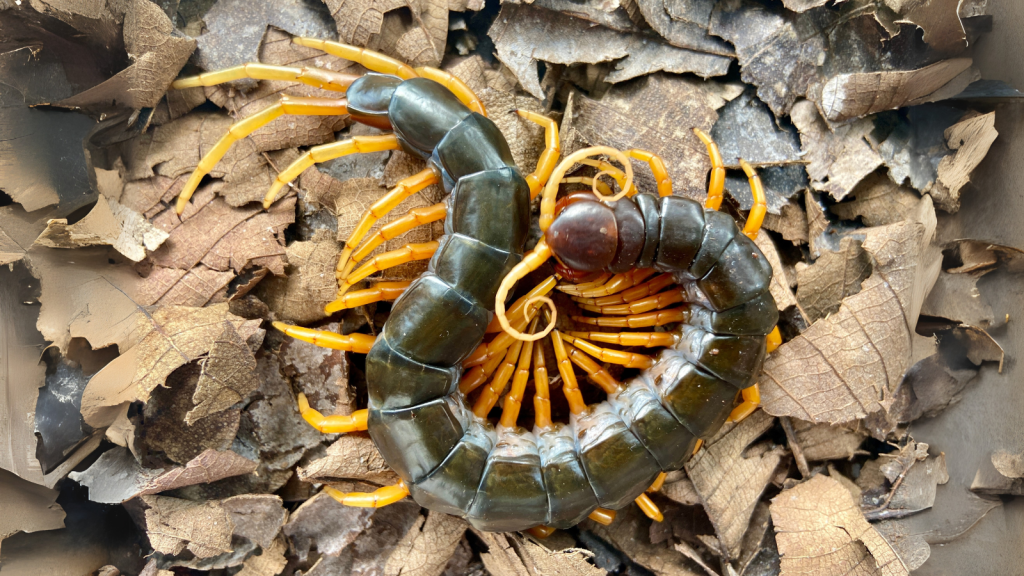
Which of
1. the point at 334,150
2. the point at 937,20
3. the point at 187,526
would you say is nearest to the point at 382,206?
the point at 334,150

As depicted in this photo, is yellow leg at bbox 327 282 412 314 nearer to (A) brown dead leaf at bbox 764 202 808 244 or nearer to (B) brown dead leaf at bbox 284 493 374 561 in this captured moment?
(B) brown dead leaf at bbox 284 493 374 561

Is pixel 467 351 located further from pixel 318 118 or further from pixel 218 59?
pixel 218 59

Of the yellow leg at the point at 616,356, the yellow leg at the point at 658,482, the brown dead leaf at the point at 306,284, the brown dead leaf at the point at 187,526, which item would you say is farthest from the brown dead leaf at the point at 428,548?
the brown dead leaf at the point at 306,284

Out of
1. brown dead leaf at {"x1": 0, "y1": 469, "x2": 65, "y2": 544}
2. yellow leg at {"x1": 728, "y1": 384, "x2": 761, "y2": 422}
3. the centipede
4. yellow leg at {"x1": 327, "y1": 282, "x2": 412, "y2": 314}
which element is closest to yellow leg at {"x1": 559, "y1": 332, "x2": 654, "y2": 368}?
the centipede

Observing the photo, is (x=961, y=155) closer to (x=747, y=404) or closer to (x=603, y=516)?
(x=747, y=404)

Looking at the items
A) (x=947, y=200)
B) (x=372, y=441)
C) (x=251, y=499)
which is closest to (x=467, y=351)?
(x=372, y=441)
